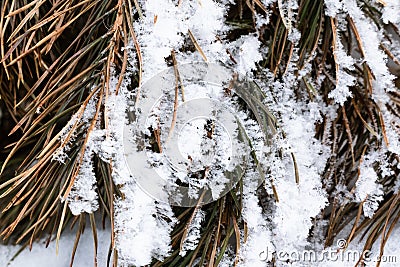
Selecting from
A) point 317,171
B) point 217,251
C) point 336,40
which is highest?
point 336,40

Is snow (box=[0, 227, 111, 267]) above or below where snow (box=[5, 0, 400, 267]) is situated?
below

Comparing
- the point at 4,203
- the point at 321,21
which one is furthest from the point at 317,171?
the point at 4,203

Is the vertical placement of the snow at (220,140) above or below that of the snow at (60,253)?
above

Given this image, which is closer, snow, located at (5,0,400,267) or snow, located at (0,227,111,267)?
snow, located at (5,0,400,267)

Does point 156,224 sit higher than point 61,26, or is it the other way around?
point 61,26

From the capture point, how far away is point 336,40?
55cm

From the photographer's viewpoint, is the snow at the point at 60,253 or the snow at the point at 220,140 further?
the snow at the point at 60,253

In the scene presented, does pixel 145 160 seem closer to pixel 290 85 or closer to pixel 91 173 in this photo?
pixel 91 173

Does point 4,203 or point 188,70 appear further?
point 4,203

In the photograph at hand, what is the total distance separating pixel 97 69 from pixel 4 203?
25 cm

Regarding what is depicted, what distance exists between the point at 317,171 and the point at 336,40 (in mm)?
171

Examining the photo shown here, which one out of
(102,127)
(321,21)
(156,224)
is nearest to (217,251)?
(156,224)

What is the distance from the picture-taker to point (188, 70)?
49 centimetres

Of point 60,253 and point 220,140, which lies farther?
point 60,253
